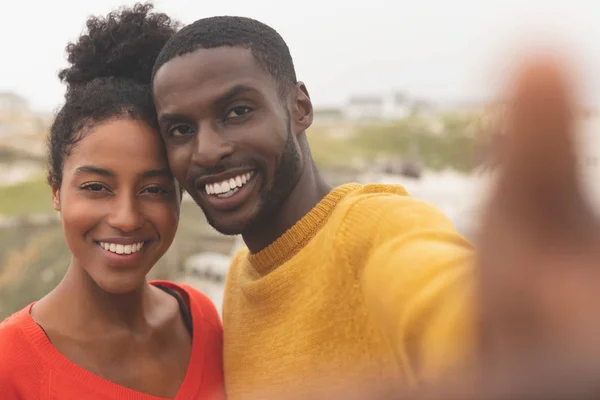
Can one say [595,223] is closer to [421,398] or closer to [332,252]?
[421,398]

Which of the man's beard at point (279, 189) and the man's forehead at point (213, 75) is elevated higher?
the man's forehead at point (213, 75)

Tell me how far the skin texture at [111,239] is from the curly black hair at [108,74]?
6 cm

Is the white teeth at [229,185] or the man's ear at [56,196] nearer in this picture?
the white teeth at [229,185]

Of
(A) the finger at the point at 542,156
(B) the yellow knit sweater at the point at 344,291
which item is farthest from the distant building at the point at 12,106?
(A) the finger at the point at 542,156

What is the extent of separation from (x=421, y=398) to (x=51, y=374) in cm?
201

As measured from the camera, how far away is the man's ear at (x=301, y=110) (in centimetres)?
214

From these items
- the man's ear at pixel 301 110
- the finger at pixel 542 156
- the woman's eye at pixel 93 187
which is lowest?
the woman's eye at pixel 93 187

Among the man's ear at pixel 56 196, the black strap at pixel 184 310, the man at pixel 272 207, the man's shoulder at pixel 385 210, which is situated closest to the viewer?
the man's shoulder at pixel 385 210

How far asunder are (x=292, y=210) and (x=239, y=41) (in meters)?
0.58

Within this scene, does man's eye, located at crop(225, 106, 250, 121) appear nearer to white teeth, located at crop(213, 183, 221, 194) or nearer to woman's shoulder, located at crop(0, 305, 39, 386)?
white teeth, located at crop(213, 183, 221, 194)

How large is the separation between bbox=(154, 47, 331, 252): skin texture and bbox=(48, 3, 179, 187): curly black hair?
0.95ft

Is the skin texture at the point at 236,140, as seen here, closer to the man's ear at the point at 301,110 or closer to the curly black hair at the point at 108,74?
the man's ear at the point at 301,110

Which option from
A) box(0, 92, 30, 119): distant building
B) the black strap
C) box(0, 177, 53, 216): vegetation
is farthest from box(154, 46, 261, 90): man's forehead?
box(0, 92, 30, 119): distant building

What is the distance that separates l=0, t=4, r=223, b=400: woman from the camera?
7.04 feet
